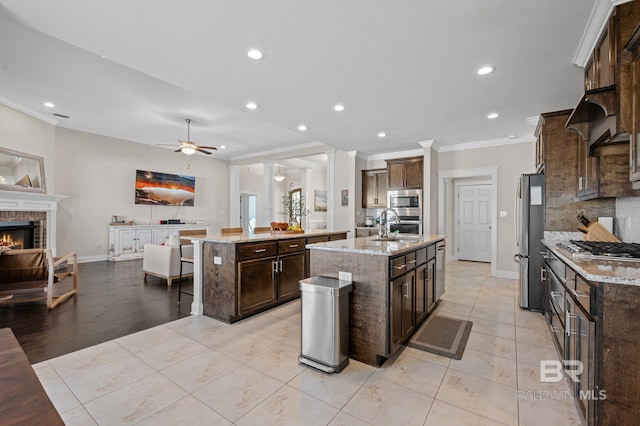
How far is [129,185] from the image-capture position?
24.2 feet

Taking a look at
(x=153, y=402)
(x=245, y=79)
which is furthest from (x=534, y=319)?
(x=245, y=79)

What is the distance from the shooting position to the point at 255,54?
2.64 meters

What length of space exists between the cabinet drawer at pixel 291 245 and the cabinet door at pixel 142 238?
537 centimetres

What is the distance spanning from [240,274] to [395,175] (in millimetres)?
4499

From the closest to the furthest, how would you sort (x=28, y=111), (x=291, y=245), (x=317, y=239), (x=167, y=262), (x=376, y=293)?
(x=376, y=293)
(x=291, y=245)
(x=317, y=239)
(x=167, y=262)
(x=28, y=111)

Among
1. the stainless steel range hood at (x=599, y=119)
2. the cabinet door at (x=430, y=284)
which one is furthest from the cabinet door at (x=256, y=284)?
the stainless steel range hood at (x=599, y=119)

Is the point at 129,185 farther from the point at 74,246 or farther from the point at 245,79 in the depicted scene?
the point at 245,79

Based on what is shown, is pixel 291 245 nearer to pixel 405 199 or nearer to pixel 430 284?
pixel 430 284

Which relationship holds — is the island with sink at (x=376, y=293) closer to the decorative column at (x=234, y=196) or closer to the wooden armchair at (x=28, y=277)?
Answer: the wooden armchair at (x=28, y=277)

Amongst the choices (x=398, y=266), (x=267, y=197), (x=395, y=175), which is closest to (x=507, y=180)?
(x=395, y=175)

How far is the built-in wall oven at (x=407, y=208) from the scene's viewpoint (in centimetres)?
616

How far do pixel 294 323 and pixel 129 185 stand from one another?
21.6ft

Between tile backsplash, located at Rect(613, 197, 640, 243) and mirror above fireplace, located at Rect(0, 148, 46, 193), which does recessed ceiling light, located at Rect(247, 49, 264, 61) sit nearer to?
tile backsplash, located at Rect(613, 197, 640, 243)

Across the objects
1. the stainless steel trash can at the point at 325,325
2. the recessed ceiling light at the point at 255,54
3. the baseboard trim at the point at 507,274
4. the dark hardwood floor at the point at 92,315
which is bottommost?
the dark hardwood floor at the point at 92,315
